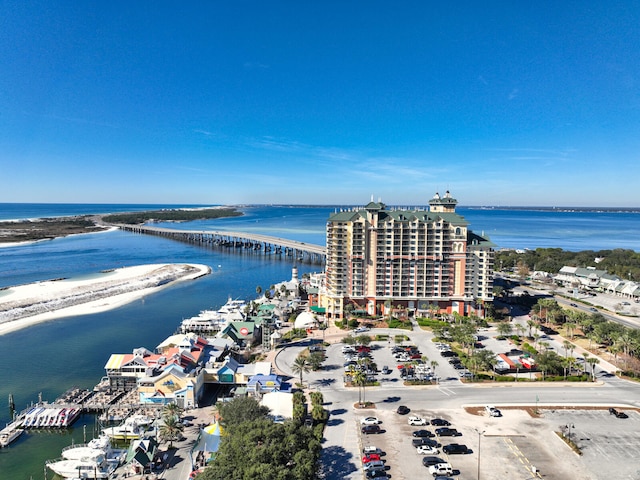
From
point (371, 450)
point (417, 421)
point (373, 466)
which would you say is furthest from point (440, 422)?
point (373, 466)

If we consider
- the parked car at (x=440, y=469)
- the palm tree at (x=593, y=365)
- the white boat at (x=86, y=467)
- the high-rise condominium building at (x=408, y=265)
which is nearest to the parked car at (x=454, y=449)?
the parked car at (x=440, y=469)

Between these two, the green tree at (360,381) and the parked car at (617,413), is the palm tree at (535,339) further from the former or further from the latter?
the green tree at (360,381)

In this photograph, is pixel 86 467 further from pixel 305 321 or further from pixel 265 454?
pixel 305 321

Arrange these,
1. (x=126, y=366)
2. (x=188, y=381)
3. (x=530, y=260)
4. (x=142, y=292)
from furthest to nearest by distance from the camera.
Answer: (x=530, y=260) → (x=142, y=292) → (x=126, y=366) → (x=188, y=381)

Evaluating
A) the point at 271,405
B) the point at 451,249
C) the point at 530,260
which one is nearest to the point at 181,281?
the point at 451,249

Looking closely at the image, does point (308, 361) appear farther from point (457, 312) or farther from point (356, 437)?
point (457, 312)

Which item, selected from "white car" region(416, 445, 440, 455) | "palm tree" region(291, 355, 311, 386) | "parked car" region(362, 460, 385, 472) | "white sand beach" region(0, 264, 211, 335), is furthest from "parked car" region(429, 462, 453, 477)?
"white sand beach" region(0, 264, 211, 335)
